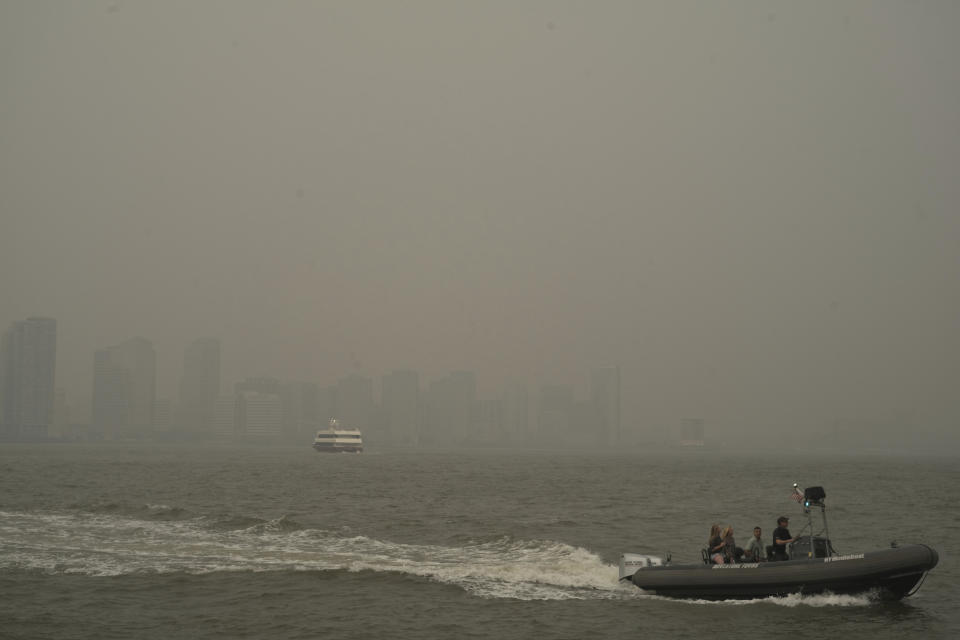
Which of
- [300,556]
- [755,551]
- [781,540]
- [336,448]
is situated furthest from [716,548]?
[336,448]

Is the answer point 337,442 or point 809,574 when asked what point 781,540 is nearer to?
point 809,574

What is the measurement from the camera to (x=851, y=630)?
22.7 m

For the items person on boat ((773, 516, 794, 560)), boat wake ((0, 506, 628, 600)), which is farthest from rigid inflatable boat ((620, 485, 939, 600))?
boat wake ((0, 506, 628, 600))

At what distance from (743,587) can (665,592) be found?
87.7 inches

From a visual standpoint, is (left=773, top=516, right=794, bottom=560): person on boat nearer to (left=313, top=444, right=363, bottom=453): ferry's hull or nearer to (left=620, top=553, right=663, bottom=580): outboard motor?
(left=620, top=553, right=663, bottom=580): outboard motor

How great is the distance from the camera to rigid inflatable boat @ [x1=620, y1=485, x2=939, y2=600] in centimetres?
2423

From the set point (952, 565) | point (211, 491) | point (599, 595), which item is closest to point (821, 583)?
point (599, 595)

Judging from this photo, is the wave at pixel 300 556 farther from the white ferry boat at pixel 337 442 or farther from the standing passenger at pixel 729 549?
the white ferry boat at pixel 337 442

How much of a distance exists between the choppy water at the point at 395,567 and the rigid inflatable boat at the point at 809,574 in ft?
1.31

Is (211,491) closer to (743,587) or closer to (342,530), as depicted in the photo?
(342,530)

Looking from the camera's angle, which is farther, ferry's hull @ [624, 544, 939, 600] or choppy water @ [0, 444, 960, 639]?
ferry's hull @ [624, 544, 939, 600]

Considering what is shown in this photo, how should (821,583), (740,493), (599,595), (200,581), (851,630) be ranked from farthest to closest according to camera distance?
(740,493)
(200,581)
(599,595)
(821,583)
(851,630)

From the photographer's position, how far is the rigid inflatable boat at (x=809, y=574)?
2423cm

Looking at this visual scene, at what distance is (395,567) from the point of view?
30938 mm
